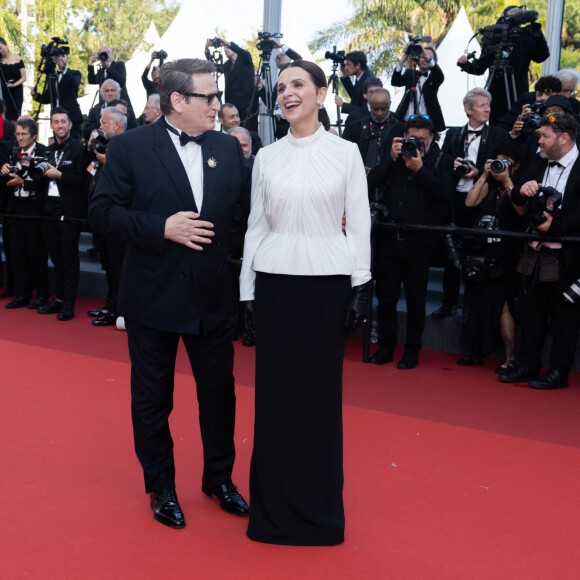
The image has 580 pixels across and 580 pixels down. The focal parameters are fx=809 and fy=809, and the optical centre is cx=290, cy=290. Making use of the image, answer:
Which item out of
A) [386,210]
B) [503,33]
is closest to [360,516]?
[386,210]

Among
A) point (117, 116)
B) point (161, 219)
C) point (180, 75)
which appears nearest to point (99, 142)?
point (117, 116)

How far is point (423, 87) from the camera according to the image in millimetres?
7496

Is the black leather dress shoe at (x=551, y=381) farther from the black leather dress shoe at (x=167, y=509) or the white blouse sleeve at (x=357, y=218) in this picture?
the black leather dress shoe at (x=167, y=509)

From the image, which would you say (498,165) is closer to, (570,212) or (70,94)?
(570,212)

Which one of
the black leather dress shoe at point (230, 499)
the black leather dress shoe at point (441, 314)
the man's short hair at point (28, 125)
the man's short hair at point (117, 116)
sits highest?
the man's short hair at point (117, 116)

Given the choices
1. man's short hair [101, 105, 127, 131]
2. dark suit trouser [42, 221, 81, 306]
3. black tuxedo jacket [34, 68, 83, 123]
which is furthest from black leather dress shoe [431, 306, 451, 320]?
black tuxedo jacket [34, 68, 83, 123]

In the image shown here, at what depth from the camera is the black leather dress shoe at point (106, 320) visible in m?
7.26

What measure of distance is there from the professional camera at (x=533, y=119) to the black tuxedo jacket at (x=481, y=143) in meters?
0.43

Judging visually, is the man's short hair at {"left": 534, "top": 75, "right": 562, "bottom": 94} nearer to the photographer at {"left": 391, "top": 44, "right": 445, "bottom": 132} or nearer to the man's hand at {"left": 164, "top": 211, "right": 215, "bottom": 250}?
the photographer at {"left": 391, "top": 44, "right": 445, "bottom": 132}

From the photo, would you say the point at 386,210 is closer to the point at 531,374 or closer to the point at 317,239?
the point at 531,374

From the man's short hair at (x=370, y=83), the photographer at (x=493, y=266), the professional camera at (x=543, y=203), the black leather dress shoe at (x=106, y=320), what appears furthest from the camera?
the man's short hair at (x=370, y=83)

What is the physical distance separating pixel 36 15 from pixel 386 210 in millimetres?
19473

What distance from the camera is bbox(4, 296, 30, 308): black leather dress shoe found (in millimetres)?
8070

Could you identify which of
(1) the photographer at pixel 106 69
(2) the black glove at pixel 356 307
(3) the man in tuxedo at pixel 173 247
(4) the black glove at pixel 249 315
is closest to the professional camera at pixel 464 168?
(3) the man in tuxedo at pixel 173 247
